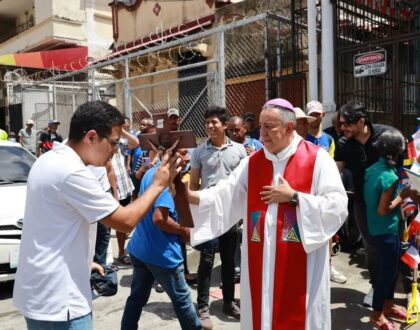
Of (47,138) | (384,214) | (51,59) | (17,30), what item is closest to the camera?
(384,214)

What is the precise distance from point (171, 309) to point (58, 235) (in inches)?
111

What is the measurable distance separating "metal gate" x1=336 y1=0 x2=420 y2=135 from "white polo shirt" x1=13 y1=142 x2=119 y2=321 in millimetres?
5445

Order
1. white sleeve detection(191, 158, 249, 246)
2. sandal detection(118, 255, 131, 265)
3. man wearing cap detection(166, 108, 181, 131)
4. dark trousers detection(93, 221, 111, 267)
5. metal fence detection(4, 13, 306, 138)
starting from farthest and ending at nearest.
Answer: metal fence detection(4, 13, 306, 138)
sandal detection(118, 255, 131, 265)
dark trousers detection(93, 221, 111, 267)
man wearing cap detection(166, 108, 181, 131)
white sleeve detection(191, 158, 249, 246)

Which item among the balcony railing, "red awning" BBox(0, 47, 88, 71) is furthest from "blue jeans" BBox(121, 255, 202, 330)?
the balcony railing

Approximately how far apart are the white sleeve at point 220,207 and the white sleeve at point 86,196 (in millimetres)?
870

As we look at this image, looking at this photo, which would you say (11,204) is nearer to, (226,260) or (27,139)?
(226,260)

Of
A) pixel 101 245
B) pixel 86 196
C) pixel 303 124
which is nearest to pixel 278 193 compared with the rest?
pixel 86 196

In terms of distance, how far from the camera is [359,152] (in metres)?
4.32

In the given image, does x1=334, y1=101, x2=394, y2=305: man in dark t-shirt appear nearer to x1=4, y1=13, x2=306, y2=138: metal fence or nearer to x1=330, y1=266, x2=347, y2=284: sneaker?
x1=330, y1=266, x2=347, y2=284: sneaker

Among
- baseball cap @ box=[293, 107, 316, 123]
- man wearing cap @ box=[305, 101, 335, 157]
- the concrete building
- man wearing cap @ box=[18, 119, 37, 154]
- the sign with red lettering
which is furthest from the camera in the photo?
the concrete building

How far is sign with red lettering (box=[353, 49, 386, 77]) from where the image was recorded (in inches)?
253

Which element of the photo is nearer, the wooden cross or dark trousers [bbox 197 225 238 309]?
the wooden cross

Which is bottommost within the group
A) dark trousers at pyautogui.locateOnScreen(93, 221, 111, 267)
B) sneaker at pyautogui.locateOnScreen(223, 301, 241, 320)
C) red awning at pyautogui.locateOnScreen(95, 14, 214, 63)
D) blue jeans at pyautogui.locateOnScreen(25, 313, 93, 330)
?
sneaker at pyautogui.locateOnScreen(223, 301, 241, 320)

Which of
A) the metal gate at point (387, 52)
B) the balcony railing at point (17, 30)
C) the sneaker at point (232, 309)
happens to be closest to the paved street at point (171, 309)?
the sneaker at point (232, 309)
